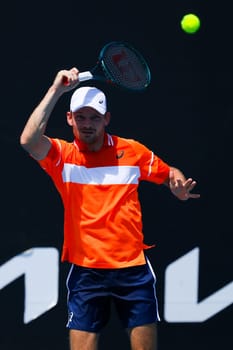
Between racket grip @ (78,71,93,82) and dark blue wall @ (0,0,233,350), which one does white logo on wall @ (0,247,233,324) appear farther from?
racket grip @ (78,71,93,82)

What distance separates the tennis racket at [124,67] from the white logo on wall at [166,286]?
1.10 m

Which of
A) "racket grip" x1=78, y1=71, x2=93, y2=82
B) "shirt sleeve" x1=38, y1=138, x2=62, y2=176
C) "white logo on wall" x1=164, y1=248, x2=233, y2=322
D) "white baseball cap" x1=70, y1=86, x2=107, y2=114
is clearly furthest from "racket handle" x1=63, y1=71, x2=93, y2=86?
"white logo on wall" x1=164, y1=248, x2=233, y2=322

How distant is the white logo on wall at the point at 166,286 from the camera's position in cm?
495

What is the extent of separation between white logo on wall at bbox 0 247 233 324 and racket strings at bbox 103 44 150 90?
110 centimetres

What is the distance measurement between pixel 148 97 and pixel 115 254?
43.4 inches

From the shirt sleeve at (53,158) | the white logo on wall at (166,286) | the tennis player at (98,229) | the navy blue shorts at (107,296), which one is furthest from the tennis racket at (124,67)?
the white logo on wall at (166,286)

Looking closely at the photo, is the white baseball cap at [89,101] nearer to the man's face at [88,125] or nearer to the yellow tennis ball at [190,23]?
the man's face at [88,125]

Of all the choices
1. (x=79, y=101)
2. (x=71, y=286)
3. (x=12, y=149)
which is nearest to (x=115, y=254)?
(x=71, y=286)

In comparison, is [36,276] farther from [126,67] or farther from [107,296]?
[126,67]

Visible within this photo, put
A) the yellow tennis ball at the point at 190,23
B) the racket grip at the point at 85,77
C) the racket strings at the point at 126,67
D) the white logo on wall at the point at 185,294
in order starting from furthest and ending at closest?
the white logo on wall at the point at 185,294 < the yellow tennis ball at the point at 190,23 < the racket strings at the point at 126,67 < the racket grip at the point at 85,77

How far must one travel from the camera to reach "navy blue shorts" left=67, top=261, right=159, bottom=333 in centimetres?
419

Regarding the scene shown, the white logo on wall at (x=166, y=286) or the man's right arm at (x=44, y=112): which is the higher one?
the man's right arm at (x=44, y=112)

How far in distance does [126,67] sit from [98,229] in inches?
30.0

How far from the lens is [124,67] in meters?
4.34
